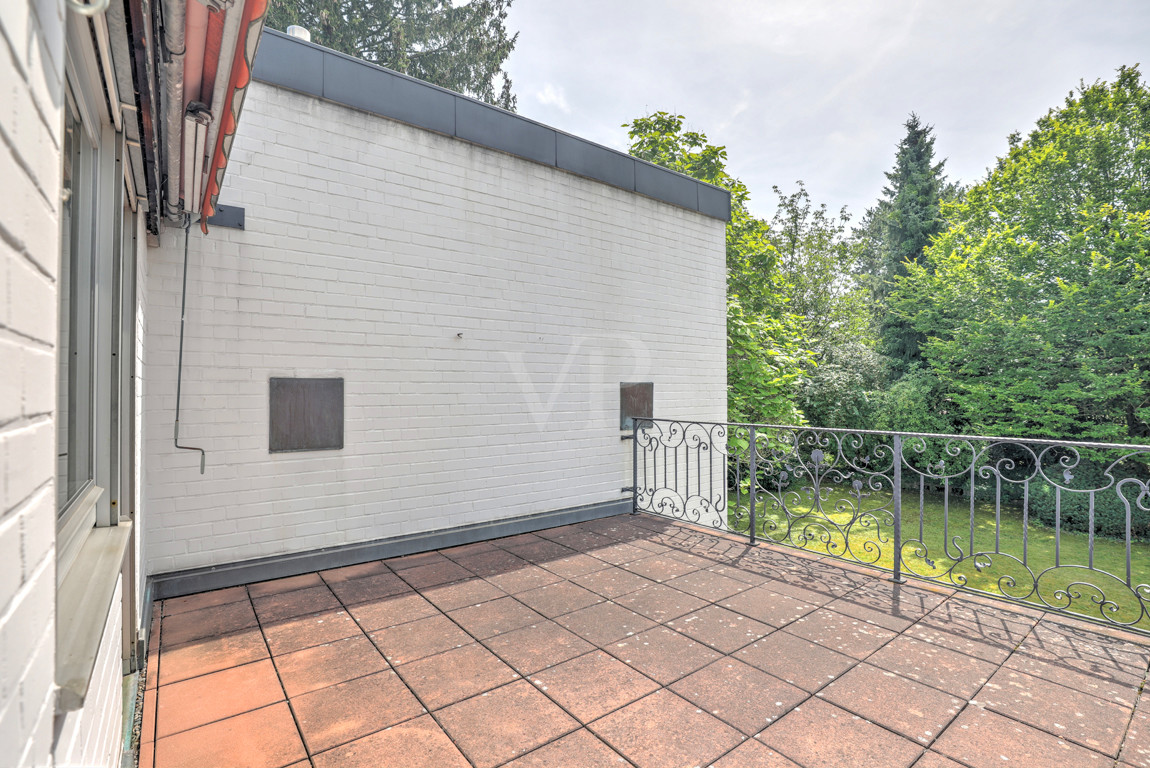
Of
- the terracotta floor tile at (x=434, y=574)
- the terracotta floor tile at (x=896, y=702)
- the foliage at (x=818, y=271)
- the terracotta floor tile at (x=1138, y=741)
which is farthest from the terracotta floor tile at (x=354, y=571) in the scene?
the foliage at (x=818, y=271)

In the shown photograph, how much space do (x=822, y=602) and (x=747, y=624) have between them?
1.92 feet

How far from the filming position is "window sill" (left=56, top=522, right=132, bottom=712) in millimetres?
754

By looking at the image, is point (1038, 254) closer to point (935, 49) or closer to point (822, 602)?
point (935, 49)

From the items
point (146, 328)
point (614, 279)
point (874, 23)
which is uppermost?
point (874, 23)

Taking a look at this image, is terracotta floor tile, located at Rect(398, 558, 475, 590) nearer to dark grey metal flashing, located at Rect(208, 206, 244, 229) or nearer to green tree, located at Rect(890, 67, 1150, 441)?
dark grey metal flashing, located at Rect(208, 206, 244, 229)

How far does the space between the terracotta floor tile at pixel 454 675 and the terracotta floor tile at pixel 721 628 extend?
0.93 metres

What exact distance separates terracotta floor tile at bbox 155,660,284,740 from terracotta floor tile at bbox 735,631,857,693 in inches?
80.0

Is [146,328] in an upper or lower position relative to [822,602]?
upper

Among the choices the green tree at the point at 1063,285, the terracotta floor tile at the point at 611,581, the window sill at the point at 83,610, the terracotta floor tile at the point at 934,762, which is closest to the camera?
the window sill at the point at 83,610

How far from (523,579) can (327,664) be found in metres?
1.30

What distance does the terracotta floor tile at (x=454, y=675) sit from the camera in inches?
87.4

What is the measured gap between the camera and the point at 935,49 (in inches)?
238

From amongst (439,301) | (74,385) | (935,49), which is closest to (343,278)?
(439,301)

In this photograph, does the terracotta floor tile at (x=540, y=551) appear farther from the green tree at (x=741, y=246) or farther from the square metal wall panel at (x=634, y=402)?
the green tree at (x=741, y=246)
